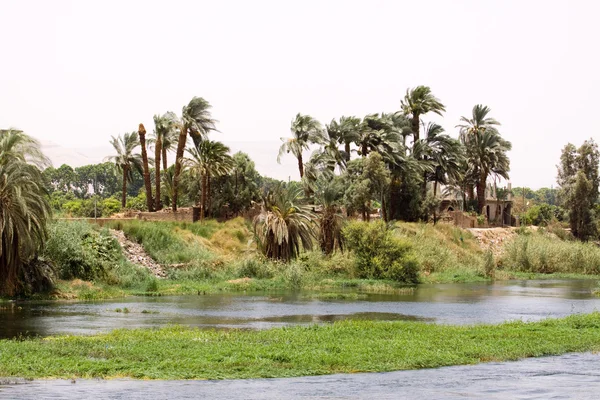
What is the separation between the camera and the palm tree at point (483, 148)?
103 m

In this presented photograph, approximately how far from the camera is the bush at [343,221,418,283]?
2539 inches

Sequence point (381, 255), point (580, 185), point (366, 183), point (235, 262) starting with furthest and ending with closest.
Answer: point (580, 185) < point (366, 183) < point (381, 255) < point (235, 262)

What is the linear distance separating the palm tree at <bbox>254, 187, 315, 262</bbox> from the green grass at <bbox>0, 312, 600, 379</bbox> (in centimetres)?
2923

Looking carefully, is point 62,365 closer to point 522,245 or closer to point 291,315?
point 291,315

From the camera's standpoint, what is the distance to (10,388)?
69.8ft

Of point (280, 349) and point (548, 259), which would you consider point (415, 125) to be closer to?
point (548, 259)

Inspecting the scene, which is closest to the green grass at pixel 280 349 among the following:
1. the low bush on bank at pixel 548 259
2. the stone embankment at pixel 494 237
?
the low bush on bank at pixel 548 259

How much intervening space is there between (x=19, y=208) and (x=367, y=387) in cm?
2782

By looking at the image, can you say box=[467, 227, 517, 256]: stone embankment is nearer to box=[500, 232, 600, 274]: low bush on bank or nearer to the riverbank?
the riverbank

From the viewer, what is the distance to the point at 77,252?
172 feet

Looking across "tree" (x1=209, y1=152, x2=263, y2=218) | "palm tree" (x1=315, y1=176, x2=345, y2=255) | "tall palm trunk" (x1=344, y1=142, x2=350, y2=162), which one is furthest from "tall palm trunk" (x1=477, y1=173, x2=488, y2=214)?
"palm tree" (x1=315, y1=176, x2=345, y2=255)

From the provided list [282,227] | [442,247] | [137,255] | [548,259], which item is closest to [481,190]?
[548,259]

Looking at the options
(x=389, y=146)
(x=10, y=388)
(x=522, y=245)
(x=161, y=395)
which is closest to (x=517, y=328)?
(x=161, y=395)

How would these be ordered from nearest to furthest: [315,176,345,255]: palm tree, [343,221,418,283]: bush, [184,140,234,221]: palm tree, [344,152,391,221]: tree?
[343,221,418,283]: bush < [315,176,345,255]: palm tree < [184,140,234,221]: palm tree < [344,152,391,221]: tree
